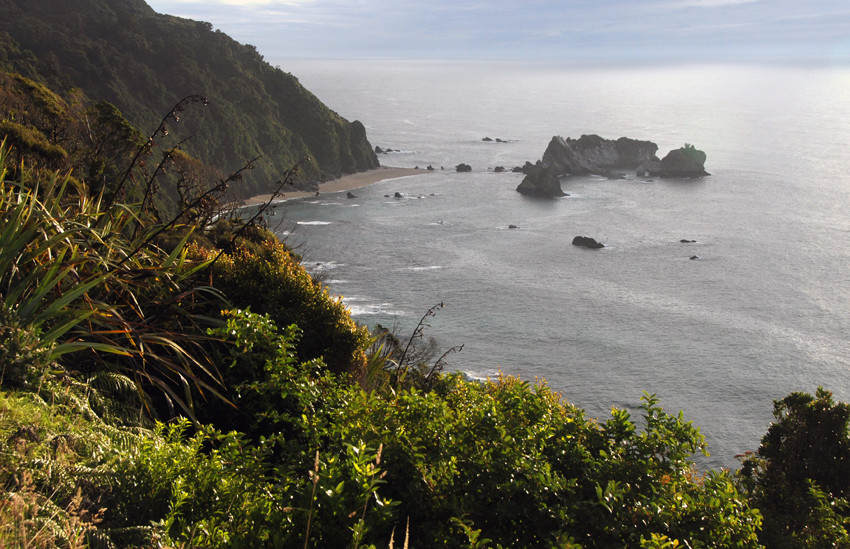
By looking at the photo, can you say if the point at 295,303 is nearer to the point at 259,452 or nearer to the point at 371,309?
the point at 259,452

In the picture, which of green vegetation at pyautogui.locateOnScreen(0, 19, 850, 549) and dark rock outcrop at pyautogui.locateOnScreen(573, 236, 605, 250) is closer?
green vegetation at pyautogui.locateOnScreen(0, 19, 850, 549)

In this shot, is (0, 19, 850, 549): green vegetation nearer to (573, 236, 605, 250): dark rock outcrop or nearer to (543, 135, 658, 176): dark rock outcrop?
(573, 236, 605, 250): dark rock outcrop

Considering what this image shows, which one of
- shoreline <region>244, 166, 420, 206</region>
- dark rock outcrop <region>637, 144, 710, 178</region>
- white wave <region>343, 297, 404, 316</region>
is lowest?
white wave <region>343, 297, 404, 316</region>

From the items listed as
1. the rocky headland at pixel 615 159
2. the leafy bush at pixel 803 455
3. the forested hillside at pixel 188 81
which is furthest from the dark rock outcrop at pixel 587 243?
the leafy bush at pixel 803 455

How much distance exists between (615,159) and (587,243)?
4924 cm

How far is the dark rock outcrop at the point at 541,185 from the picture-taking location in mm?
81062

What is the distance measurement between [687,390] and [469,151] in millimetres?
86149

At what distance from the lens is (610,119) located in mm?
159500

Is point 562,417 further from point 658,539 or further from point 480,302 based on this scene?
point 480,302

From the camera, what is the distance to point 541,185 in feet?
267

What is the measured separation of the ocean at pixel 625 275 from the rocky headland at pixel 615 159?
3.84 m

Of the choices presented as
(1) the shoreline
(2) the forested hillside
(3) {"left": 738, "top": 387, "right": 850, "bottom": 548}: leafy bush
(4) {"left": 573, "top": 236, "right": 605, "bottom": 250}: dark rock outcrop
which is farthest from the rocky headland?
(3) {"left": 738, "top": 387, "right": 850, "bottom": 548}: leafy bush

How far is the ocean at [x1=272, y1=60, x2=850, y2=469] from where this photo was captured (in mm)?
34625

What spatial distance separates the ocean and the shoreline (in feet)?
8.25
